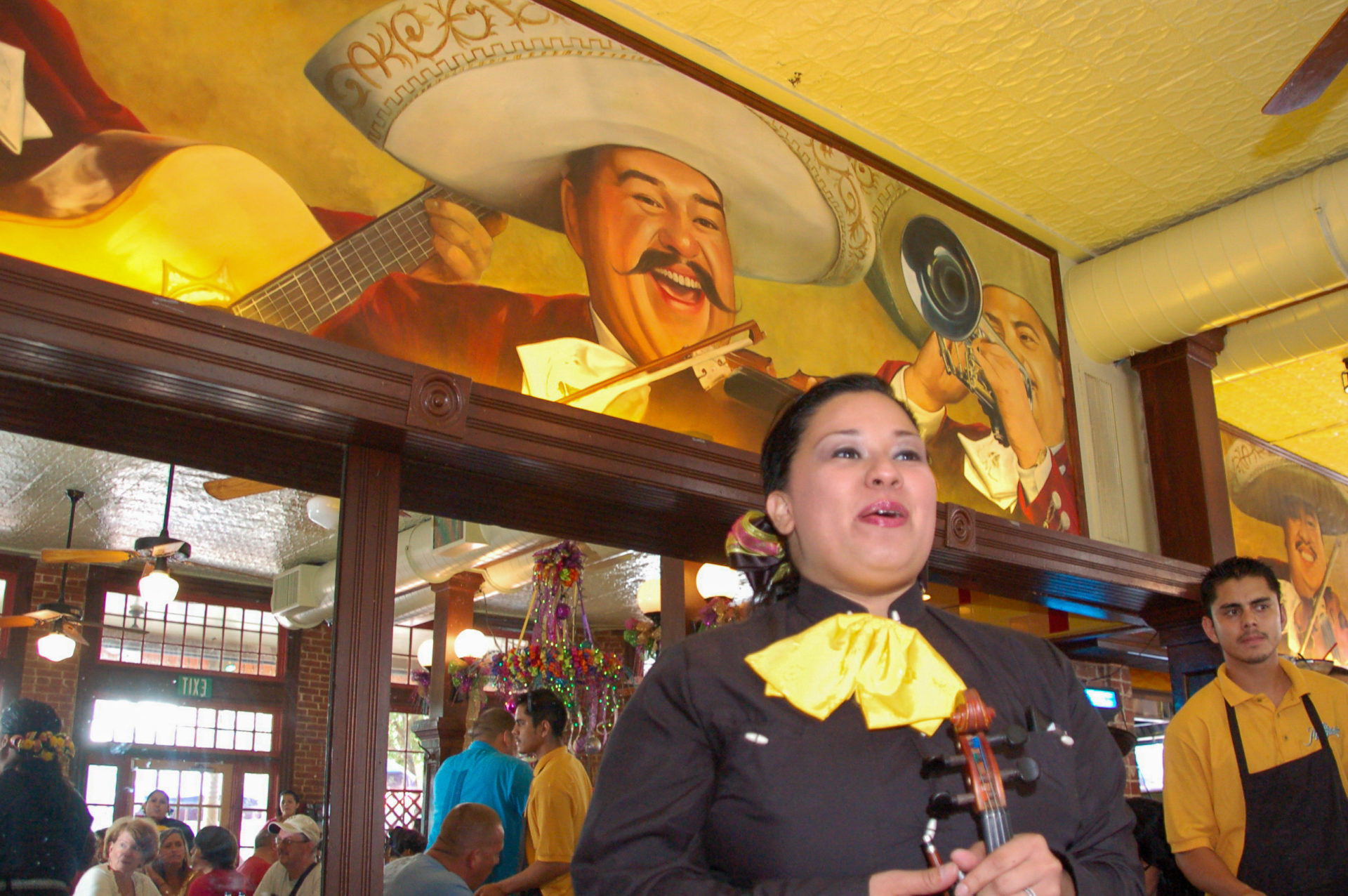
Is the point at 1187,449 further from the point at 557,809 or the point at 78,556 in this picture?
the point at 78,556

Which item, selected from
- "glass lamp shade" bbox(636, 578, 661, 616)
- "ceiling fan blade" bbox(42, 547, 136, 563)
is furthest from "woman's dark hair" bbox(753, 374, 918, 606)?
"glass lamp shade" bbox(636, 578, 661, 616)

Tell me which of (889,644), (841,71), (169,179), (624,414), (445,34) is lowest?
(889,644)

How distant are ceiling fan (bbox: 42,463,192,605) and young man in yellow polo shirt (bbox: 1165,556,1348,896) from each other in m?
3.01

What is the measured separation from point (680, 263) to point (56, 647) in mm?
2462

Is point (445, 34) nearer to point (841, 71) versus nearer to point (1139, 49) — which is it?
point (841, 71)

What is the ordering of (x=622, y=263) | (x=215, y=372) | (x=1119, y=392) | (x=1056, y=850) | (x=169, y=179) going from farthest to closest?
(x=1119, y=392), (x=622, y=263), (x=169, y=179), (x=215, y=372), (x=1056, y=850)

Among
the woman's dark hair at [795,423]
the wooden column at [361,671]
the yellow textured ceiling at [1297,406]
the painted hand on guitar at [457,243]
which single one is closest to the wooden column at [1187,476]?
the yellow textured ceiling at [1297,406]

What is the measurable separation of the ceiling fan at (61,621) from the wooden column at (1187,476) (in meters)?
5.07

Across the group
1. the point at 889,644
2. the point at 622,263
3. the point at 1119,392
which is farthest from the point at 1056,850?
the point at 1119,392

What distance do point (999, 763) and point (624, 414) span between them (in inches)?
111

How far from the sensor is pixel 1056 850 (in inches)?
46.0

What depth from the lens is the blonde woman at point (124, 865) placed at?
2.96 metres

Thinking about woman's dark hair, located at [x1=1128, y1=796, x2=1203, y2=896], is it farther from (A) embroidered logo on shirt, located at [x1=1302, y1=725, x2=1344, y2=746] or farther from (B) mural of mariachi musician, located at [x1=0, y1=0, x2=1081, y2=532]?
(B) mural of mariachi musician, located at [x1=0, y1=0, x2=1081, y2=532]

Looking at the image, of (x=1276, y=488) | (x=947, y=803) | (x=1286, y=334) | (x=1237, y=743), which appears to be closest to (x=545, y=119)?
(x=1237, y=743)
